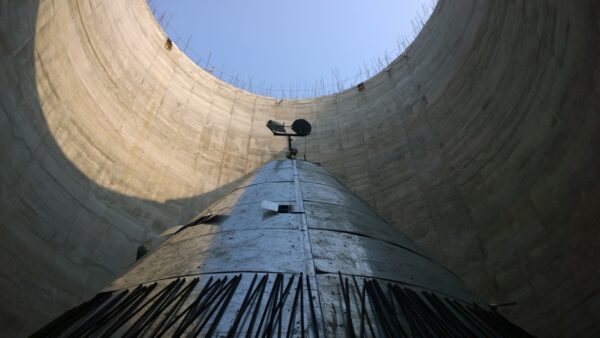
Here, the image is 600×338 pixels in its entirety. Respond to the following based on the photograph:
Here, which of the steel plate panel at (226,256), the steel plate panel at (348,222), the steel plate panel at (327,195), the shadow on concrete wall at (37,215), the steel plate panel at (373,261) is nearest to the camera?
the steel plate panel at (226,256)

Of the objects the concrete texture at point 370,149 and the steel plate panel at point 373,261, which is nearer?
the steel plate panel at point 373,261

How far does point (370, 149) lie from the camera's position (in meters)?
13.2

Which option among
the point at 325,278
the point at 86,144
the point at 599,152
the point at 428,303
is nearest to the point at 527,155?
the point at 599,152

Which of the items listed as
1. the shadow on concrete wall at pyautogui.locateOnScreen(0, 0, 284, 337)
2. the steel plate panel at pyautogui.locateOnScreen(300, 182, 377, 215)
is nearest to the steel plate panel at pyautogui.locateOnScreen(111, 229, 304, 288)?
the steel plate panel at pyautogui.locateOnScreen(300, 182, 377, 215)

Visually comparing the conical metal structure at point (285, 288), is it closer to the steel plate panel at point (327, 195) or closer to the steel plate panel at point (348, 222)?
the steel plate panel at point (348, 222)

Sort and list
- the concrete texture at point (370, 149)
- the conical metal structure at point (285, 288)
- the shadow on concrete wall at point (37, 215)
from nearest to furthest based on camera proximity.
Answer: the conical metal structure at point (285, 288) < the shadow on concrete wall at point (37, 215) < the concrete texture at point (370, 149)

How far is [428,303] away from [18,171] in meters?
6.91

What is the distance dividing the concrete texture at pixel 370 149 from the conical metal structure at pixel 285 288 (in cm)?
421

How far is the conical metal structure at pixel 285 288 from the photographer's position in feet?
9.50

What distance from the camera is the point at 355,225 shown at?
182 inches

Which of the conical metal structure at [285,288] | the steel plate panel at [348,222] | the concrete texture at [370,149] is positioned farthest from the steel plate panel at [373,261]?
the concrete texture at [370,149]

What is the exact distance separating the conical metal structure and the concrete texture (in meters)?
4.21

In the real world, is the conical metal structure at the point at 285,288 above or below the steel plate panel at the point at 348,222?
below

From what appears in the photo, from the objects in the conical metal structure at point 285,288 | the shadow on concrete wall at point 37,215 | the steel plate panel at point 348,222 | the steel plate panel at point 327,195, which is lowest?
the conical metal structure at point 285,288
